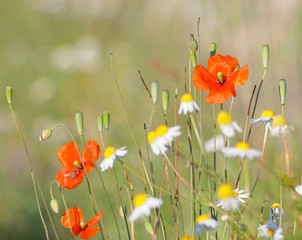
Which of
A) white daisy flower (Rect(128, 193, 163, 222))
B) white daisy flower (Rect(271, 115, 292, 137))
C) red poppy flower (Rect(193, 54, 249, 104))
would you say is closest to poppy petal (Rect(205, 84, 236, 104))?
red poppy flower (Rect(193, 54, 249, 104))

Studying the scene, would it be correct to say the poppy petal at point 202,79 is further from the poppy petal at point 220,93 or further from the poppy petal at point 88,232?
the poppy petal at point 88,232

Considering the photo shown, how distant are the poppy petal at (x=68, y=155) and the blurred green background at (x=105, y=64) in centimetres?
44

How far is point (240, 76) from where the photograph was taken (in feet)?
2.71

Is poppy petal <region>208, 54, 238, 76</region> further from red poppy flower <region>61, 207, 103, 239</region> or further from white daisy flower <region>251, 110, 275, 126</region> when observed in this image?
red poppy flower <region>61, 207, 103, 239</region>

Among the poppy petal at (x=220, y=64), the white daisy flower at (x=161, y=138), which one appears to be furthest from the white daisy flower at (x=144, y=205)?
the poppy petal at (x=220, y=64)

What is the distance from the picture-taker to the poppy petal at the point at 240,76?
82 centimetres

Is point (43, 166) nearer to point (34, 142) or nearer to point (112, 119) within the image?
point (34, 142)

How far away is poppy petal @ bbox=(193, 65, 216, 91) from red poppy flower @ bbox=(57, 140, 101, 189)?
0.20m

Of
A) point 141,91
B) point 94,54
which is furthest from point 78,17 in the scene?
point 141,91

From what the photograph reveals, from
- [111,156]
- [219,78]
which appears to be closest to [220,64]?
[219,78]

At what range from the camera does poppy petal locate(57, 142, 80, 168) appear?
870 mm

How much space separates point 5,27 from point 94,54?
5.32 ft

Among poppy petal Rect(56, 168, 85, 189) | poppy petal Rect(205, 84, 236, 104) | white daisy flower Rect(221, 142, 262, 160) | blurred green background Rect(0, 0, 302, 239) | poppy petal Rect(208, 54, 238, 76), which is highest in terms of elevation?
poppy petal Rect(208, 54, 238, 76)

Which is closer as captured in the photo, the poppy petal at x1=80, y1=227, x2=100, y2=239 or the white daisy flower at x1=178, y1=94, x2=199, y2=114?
the white daisy flower at x1=178, y1=94, x2=199, y2=114
